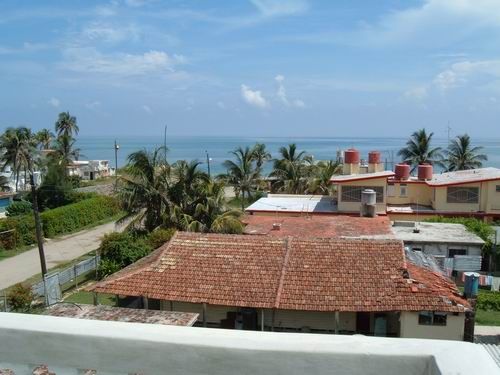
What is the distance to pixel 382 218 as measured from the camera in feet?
99.7

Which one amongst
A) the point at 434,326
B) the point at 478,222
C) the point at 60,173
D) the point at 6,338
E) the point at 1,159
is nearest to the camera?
the point at 6,338

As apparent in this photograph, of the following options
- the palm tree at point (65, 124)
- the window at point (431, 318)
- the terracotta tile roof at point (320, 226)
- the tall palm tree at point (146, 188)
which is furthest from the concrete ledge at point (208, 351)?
the palm tree at point (65, 124)

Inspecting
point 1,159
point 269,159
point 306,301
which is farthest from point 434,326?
point 1,159

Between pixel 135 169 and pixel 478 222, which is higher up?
pixel 135 169

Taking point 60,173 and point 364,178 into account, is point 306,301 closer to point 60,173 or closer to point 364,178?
point 364,178

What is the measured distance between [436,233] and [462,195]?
22.9 feet

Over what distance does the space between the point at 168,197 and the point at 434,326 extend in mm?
15681

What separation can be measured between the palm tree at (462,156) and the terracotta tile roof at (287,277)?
40.5 metres

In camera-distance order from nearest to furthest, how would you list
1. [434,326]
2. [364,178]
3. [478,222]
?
[434,326] → [478,222] → [364,178]

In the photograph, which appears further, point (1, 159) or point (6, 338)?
point (1, 159)

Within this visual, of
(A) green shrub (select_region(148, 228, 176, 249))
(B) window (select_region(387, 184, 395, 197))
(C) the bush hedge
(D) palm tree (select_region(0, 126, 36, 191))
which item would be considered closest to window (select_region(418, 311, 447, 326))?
(A) green shrub (select_region(148, 228, 176, 249))

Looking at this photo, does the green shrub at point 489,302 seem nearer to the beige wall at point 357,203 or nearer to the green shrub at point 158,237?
the beige wall at point 357,203

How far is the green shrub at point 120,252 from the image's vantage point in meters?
26.3

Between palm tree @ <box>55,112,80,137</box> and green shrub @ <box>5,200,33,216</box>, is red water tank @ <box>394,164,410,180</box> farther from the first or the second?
palm tree @ <box>55,112,80,137</box>
